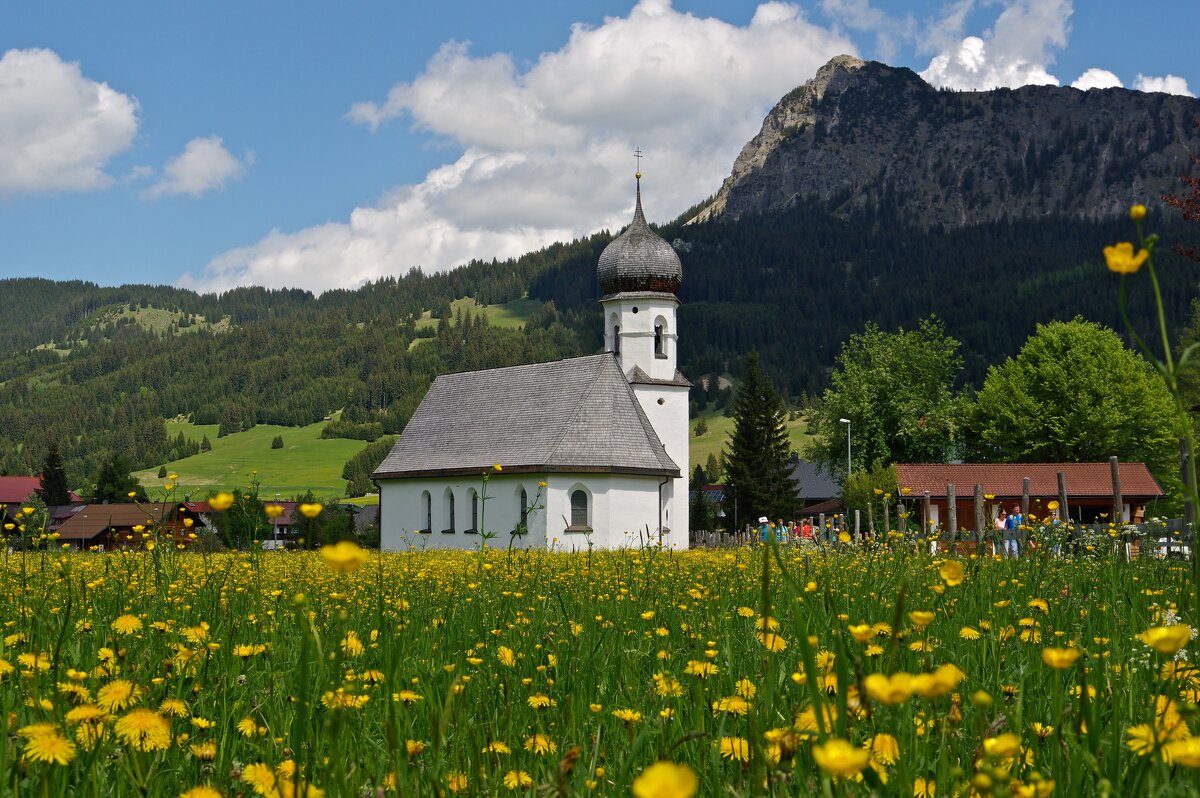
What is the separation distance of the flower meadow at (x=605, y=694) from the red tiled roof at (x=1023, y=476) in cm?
4711

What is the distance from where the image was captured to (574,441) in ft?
142

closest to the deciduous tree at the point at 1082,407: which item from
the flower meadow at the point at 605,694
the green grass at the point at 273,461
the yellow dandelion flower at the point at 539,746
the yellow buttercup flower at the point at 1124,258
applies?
the flower meadow at the point at 605,694

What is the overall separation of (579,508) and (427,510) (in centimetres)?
910

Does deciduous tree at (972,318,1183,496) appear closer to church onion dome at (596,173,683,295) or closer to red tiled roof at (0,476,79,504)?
church onion dome at (596,173,683,295)

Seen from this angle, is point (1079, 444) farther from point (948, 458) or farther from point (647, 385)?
point (647, 385)

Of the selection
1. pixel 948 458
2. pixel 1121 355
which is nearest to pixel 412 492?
pixel 948 458

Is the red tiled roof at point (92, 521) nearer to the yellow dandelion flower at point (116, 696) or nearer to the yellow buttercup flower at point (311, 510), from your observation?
the yellow dandelion flower at point (116, 696)

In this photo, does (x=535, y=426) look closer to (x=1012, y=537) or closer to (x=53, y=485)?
(x=1012, y=537)

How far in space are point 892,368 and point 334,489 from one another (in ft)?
331

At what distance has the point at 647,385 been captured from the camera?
4878 cm

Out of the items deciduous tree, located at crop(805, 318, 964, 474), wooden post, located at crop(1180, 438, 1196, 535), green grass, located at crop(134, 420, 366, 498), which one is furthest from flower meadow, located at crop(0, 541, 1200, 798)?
green grass, located at crop(134, 420, 366, 498)

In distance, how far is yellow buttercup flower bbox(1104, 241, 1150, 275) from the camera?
65.9 inches

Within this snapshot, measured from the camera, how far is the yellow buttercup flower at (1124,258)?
5.49ft

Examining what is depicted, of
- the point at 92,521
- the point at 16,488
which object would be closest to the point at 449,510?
the point at 92,521
